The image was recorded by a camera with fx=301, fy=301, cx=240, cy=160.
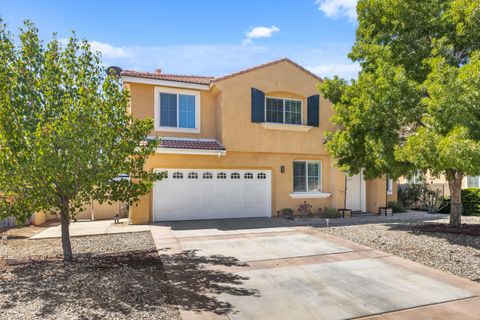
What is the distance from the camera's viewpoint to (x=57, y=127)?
6727mm

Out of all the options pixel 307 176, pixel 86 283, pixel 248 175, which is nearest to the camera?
pixel 86 283

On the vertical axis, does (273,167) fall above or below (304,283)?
above

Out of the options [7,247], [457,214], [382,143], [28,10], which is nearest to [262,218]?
[382,143]

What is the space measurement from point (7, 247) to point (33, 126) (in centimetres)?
506

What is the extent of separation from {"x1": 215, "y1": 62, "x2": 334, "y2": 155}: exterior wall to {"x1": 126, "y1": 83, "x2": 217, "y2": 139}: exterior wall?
1133 mm

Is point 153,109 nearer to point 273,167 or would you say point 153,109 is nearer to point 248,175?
point 248,175

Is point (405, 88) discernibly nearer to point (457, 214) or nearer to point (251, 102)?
point (457, 214)

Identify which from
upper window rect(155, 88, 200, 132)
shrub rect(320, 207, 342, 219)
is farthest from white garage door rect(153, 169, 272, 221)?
shrub rect(320, 207, 342, 219)

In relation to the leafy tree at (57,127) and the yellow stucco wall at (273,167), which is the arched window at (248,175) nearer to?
the yellow stucco wall at (273,167)

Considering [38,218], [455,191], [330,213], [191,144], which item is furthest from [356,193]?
[38,218]

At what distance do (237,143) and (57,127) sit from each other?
8.91m

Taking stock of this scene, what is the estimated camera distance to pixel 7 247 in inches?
380

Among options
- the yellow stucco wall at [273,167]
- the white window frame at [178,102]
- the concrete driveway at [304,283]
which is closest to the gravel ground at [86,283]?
the concrete driveway at [304,283]

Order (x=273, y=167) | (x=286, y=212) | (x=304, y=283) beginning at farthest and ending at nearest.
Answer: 1. (x=273, y=167)
2. (x=286, y=212)
3. (x=304, y=283)
